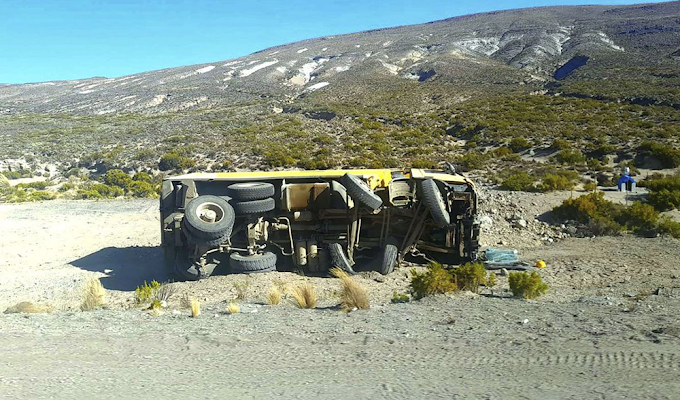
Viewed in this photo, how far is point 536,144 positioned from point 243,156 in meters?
17.2

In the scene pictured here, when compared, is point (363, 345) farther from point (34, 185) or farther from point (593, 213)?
point (34, 185)

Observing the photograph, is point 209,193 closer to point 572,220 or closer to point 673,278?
point 673,278

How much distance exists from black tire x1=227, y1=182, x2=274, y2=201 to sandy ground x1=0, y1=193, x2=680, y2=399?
1566mm

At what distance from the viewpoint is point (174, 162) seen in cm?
3075

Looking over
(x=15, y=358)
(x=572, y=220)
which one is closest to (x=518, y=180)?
(x=572, y=220)

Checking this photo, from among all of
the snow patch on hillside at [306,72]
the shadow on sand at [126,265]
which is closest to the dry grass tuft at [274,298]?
the shadow on sand at [126,265]

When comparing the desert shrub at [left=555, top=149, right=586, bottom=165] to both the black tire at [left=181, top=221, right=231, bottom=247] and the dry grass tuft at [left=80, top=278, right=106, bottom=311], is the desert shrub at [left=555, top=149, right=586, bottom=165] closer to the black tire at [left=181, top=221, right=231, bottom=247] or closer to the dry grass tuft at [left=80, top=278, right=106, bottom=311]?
the black tire at [left=181, top=221, right=231, bottom=247]

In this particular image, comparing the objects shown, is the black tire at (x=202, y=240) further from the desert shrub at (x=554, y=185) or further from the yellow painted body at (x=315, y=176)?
the desert shrub at (x=554, y=185)

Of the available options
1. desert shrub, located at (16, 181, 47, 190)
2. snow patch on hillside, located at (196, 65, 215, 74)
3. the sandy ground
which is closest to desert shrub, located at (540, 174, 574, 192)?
the sandy ground

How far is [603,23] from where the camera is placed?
77312mm

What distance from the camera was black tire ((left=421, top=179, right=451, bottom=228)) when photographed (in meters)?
10.1

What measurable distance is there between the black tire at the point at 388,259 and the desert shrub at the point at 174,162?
21903mm

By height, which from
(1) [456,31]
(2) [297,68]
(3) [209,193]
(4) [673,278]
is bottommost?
(4) [673,278]

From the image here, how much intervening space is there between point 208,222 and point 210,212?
0.26 m
